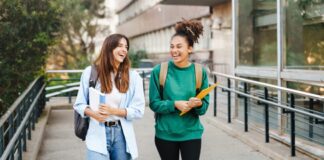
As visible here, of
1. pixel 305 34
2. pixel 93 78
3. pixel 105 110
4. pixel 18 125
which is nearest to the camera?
pixel 105 110

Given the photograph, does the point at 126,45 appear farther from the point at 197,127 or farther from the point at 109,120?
the point at 197,127

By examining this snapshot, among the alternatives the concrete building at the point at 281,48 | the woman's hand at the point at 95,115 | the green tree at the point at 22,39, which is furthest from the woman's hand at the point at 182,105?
the green tree at the point at 22,39

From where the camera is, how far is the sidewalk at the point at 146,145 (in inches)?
253

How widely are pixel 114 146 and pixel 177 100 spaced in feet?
1.86

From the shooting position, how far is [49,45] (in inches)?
352

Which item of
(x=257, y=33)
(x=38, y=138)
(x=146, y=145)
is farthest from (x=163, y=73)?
(x=257, y=33)

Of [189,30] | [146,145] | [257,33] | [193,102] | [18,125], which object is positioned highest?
[257,33]

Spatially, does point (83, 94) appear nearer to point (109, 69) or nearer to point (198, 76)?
point (109, 69)

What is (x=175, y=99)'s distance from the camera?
351 cm

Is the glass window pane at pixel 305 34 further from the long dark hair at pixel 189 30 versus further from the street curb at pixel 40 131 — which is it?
the street curb at pixel 40 131

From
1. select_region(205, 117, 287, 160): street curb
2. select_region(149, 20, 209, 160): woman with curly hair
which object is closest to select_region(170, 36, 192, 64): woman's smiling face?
select_region(149, 20, 209, 160): woman with curly hair

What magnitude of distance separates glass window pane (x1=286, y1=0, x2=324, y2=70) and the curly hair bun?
9.48 feet

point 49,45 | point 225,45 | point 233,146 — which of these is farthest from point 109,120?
point 225,45

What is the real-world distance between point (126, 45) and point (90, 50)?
2770cm
